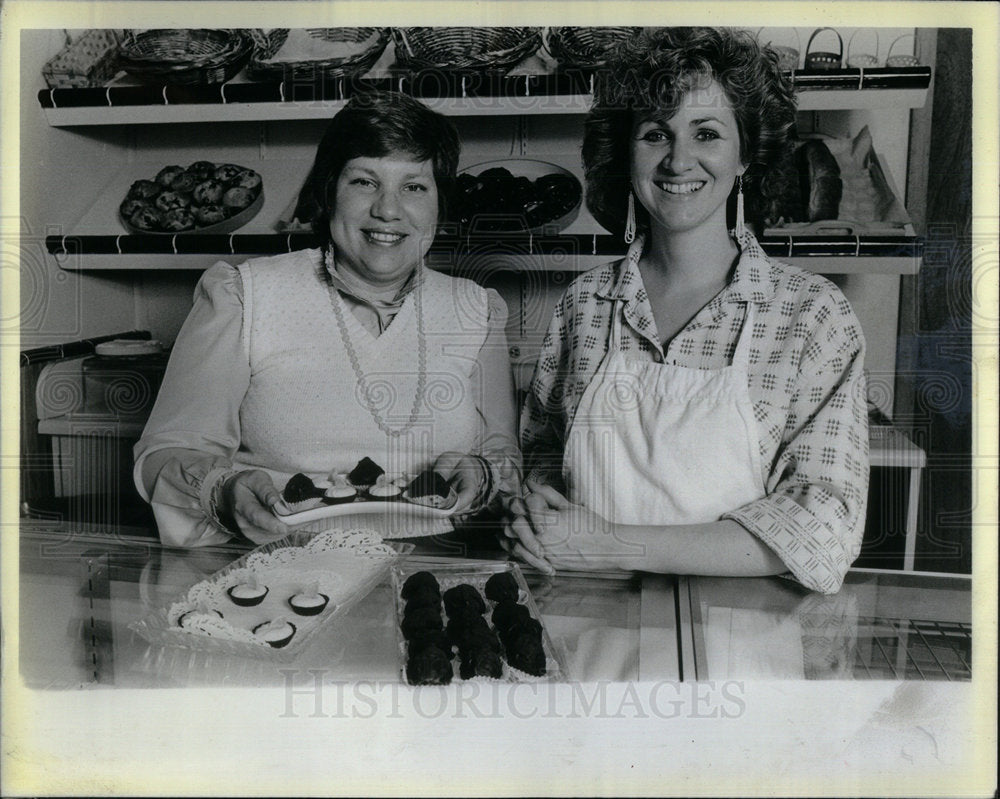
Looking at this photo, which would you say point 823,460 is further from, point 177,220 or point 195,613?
point 177,220

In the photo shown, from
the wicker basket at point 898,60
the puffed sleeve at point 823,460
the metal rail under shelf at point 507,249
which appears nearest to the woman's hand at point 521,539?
the puffed sleeve at point 823,460

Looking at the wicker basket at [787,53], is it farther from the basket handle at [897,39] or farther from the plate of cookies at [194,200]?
the plate of cookies at [194,200]

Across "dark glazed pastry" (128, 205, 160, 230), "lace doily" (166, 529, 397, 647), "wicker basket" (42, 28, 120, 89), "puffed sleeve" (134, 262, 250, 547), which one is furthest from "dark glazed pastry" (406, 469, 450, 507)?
"wicker basket" (42, 28, 120, 89)

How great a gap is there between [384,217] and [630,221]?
0.44m

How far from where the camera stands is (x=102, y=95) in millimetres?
1712

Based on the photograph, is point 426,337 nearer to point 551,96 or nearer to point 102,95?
point 551,96

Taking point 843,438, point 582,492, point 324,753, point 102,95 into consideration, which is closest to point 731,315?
point 843,438

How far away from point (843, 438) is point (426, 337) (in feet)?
2.43

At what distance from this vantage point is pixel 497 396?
1.69 meters

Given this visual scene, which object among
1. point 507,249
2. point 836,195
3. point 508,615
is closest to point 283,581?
point 508,615

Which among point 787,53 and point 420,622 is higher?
point 787,53

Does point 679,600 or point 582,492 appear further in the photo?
point 582,492

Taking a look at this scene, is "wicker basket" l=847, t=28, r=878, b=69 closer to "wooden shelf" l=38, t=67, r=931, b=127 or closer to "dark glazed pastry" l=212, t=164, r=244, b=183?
"wooden shelf" l=38, t=67, r=931, b=127

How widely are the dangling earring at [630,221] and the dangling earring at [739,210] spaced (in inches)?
7.0
